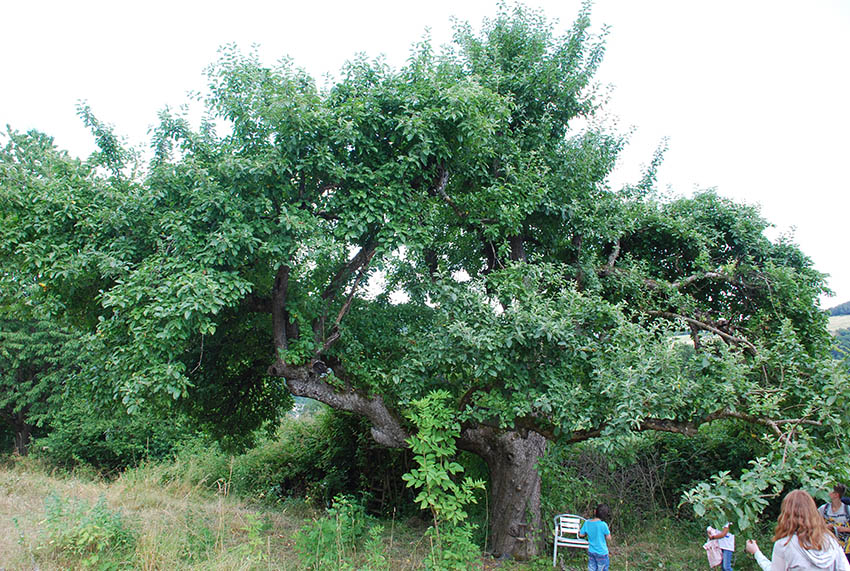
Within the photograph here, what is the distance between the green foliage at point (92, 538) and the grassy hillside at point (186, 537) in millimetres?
10

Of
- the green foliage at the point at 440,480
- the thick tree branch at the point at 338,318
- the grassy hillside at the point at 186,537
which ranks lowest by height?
the grassy hillside at the point at 186,537

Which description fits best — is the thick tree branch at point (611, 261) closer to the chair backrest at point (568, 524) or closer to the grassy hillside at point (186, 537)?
the chair backrest at point (568, 524)

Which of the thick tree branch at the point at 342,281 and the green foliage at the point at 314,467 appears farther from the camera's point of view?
the green foliage at the point at 314,467

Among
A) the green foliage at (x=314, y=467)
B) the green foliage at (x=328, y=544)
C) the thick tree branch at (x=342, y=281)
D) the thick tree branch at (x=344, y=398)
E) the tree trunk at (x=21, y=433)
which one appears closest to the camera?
the green foliage at (x=328, y=544)

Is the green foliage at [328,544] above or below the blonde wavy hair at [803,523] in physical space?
below

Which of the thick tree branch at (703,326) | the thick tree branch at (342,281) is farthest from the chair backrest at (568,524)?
the thick tree branch at (342,281)

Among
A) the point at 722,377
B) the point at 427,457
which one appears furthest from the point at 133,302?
the point at 722,377

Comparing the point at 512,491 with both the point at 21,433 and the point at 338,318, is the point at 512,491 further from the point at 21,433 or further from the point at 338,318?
the point at 21,433

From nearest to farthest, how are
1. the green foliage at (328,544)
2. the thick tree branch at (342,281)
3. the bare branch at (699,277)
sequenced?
the green foliage at (328,544) < the thick tree branch at (342,281) < the bare branch at (699,277)

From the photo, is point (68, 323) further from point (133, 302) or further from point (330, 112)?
point (330, 112)

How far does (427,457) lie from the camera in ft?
17.0

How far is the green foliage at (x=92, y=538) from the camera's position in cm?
509

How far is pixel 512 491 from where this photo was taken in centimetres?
739

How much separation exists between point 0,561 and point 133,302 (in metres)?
2.85
